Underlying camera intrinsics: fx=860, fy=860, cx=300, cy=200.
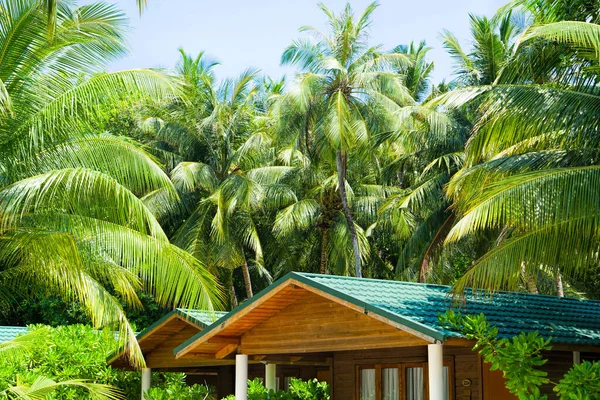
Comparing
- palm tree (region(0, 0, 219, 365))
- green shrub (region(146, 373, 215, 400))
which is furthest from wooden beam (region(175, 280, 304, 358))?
green shrub (region(146, 373, 215, 400))

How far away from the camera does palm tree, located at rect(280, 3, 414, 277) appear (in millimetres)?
25078

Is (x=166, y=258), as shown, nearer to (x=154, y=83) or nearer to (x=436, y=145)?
(x=154, y=83)

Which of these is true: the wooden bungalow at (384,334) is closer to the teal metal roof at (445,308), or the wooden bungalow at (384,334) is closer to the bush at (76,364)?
the teal metal roof at (445,308)

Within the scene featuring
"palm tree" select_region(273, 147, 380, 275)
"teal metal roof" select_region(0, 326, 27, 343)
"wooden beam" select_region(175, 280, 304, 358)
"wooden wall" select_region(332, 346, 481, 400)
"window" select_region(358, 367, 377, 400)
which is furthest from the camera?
"palm tree" select_region(273, 147, 380, 275)

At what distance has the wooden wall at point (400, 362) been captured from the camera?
42.6ft

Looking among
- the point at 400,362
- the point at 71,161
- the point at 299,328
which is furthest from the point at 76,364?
the point at 400,362

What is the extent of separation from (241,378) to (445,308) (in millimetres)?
4054

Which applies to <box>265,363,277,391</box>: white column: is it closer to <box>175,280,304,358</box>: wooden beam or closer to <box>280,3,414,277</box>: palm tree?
<box>175,280,304,358</box>: wooden beam

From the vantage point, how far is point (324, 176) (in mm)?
30156

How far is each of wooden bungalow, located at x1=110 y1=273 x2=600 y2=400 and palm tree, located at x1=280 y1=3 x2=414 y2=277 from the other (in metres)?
10.3

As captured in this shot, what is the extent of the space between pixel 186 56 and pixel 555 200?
929 inches

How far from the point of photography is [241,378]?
1483 cm

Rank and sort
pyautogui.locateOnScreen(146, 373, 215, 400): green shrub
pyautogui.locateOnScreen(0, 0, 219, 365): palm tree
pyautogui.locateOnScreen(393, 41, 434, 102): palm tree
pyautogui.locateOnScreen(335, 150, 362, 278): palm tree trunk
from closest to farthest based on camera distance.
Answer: pyautogui.locateOnScreen(0, 0, 219, 365): palm tree
pyautogui.locateOnScreen(146, 373, 215, 400): green shrub
pyautogui.locateOnScreen(335, 150, 362, 278): palm tree trunk
pyautogui.locateOnScreen(393, 41, 434, 102): palm tree

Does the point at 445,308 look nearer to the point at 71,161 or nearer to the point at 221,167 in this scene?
the point at 71,161
